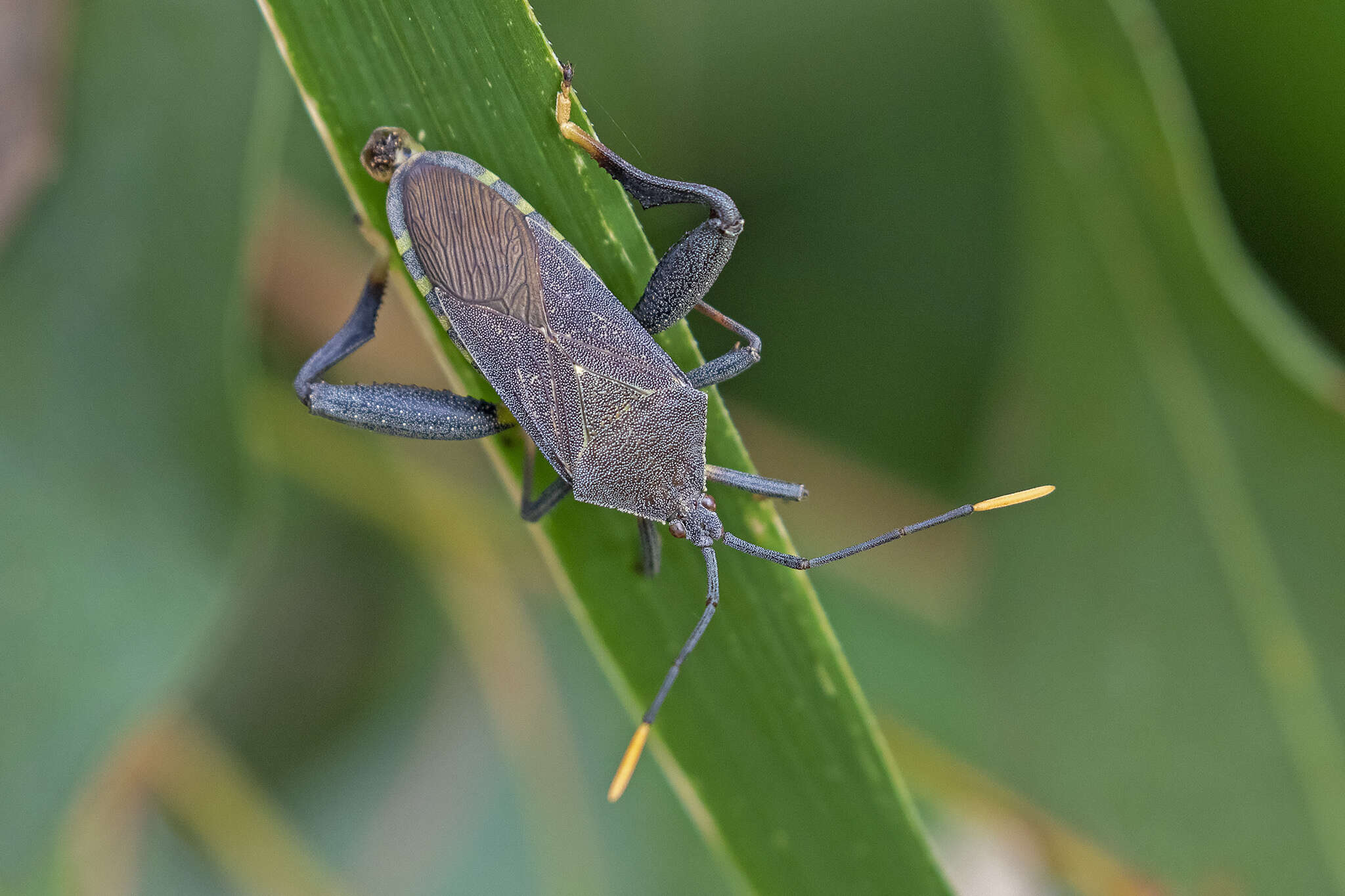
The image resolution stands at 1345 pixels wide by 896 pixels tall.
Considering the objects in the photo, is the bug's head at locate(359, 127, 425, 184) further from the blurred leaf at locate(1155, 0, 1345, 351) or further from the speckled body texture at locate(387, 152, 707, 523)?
the blurred leaf at locate(1155, 0, 1345, 351)

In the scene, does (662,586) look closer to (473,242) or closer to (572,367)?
(572,367)

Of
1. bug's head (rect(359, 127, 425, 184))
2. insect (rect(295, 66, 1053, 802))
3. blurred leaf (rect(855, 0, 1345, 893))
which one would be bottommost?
blurred leaf (rect(855, 0, 1345, 893))

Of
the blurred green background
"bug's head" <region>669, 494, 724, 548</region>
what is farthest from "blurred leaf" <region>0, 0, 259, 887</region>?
"bug's head" <region>669, 494, 724, 548</region>

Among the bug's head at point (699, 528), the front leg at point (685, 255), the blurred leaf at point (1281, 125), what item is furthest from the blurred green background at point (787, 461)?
the bug's head at point (699, 528)

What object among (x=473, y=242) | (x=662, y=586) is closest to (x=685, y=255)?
(x=473, y=242)

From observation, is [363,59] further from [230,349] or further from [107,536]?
[107,536]

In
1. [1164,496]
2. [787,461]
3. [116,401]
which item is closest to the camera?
[116,401]

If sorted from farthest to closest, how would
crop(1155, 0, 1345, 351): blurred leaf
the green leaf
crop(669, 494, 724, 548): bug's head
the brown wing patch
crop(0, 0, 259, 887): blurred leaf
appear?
crop(1155, 0, 1345, 351): blurred leaf
crop(0, 0, 259, 887): blurred leaf
crop(669, 494, 724, 548): bug's head
the brown wing patch
the green leaf
